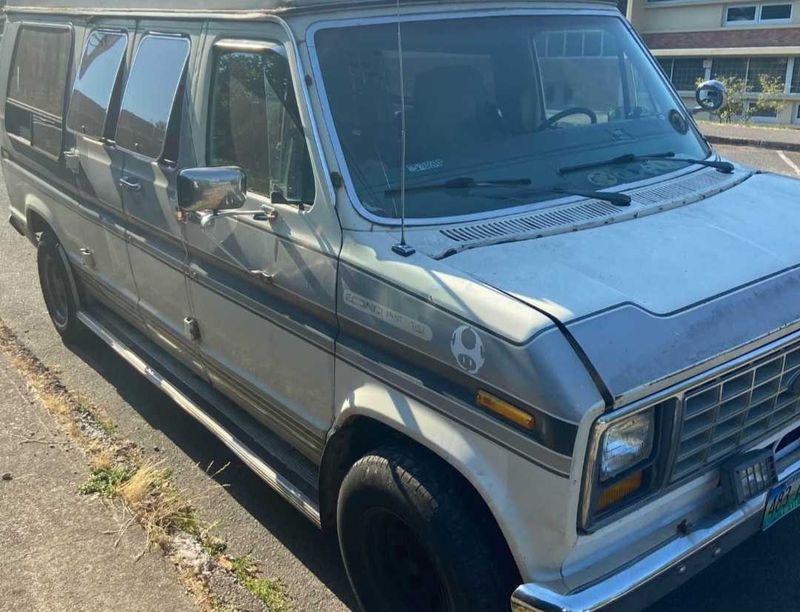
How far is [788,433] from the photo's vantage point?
3021 mm

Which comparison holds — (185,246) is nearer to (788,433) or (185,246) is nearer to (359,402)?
A: (359,402)

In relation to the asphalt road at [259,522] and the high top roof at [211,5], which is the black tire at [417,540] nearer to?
the asphalt road at [259,522]

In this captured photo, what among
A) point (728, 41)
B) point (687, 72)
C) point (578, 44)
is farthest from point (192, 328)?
point (687, 72)

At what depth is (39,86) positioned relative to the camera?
595 cm

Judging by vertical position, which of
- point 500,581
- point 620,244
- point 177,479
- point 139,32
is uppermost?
point 139,32

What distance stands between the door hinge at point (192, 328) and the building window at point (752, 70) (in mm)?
29371

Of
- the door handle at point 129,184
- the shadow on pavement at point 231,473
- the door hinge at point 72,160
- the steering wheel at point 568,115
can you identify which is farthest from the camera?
the door hinge at point 72,160

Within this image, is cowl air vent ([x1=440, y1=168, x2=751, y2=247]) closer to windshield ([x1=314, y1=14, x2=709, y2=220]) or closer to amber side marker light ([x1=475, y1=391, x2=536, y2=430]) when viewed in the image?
windshield ([x1=314, y1=14, x2=709, y2=220])

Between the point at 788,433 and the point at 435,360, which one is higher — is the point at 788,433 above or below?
below

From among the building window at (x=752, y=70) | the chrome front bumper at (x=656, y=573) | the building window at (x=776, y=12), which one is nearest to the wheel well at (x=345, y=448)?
the chrome front bumper at (x=656, y=573)

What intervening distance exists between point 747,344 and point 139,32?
353 cm

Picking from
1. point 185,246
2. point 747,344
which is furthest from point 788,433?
point 185,246

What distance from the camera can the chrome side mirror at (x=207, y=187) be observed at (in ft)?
10.5

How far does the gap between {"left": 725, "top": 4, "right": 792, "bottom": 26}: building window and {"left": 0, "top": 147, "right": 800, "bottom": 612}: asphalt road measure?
2966cm
